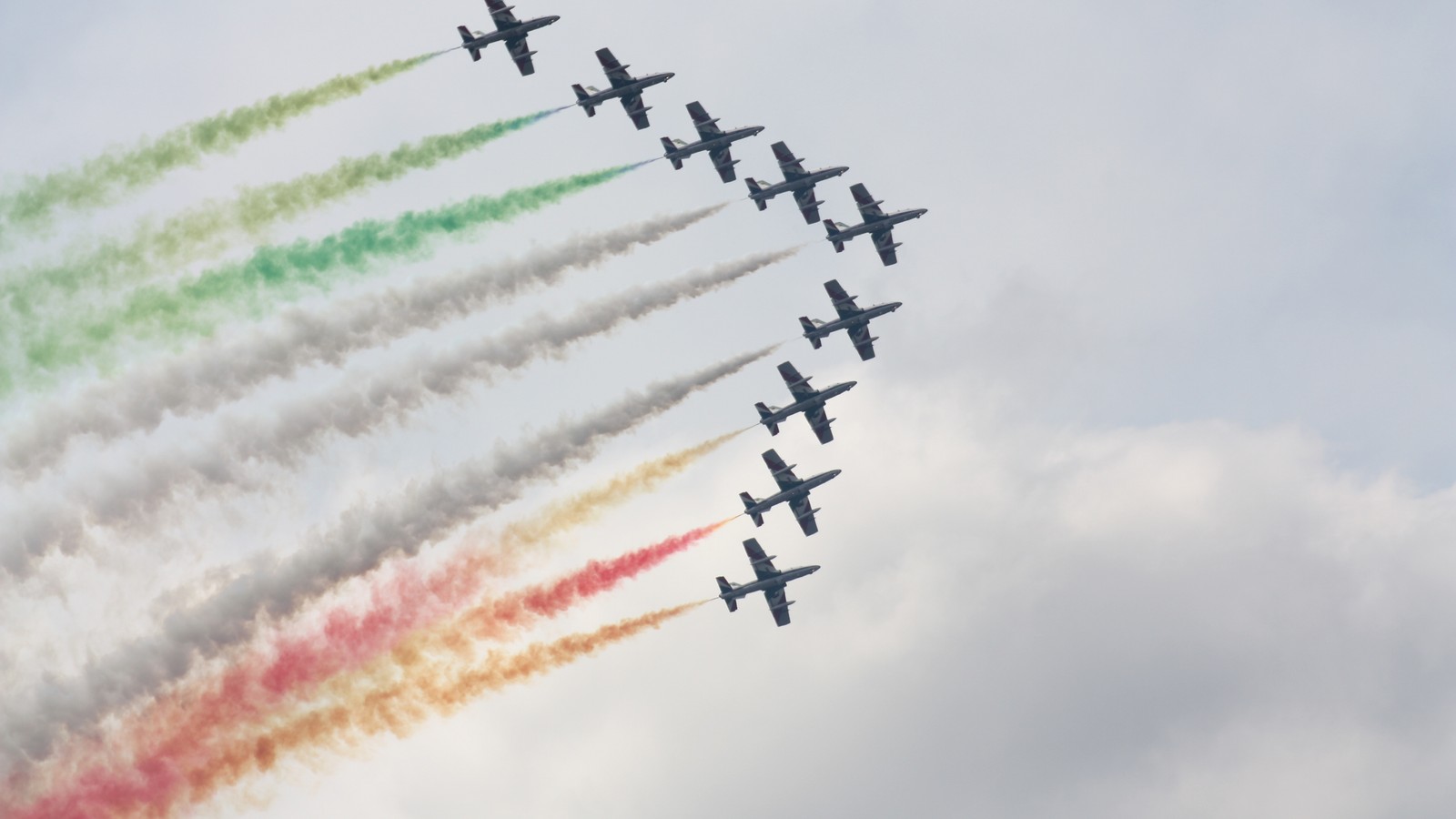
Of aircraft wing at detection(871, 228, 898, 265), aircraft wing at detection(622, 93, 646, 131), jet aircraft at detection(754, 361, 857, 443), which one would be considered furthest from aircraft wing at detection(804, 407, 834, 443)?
aircraft wing at detection(622, 93, 646, 131)

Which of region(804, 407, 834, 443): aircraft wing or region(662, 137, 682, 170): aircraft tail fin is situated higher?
region(662, 137, 682, 170): aircraft tail fin

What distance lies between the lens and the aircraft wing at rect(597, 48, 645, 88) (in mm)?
108875

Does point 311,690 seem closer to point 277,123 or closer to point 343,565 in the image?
point 343,565

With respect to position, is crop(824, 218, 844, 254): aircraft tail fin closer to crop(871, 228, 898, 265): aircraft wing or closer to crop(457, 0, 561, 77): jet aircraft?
crop(871, 228, 898, 265): aircraft wing

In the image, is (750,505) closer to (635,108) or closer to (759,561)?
(759,561)

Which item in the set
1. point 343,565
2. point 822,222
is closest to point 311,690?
point 343,565

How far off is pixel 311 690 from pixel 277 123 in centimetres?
2636

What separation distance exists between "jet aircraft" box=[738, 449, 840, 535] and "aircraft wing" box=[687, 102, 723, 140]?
16879 millimetres

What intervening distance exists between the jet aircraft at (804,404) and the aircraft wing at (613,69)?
16.4m

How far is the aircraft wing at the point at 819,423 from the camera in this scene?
364 feet

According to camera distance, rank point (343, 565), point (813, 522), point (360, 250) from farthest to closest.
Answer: point (813, 522)
point (360, 250)
point (343, 565)

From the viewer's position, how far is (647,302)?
106m

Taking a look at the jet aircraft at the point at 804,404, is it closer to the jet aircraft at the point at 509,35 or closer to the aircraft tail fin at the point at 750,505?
the aircraft tail fin at the point at 750,505

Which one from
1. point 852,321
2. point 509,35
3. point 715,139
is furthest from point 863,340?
point 509,35
